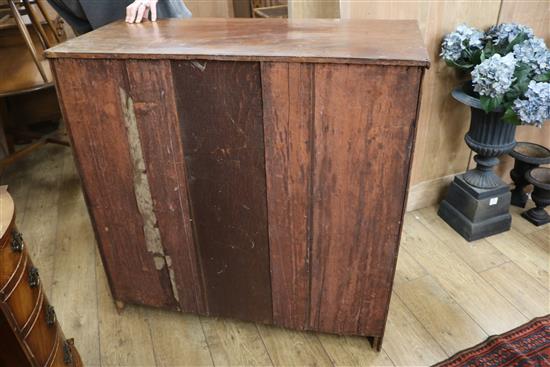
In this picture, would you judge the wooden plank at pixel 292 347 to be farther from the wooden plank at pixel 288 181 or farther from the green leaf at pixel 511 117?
the green leaf at pixel 511 117

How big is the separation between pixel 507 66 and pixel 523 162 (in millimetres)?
734

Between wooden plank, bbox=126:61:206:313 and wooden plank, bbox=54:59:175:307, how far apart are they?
2.0 inches

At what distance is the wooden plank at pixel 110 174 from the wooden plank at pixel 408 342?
811 mm

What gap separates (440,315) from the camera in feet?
5.65

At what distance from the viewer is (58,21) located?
2.66 metres

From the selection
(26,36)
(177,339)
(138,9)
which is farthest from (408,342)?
(26,36)

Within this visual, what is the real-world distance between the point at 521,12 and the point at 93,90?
5.98ft

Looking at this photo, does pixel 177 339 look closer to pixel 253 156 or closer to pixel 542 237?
pixel 253 156

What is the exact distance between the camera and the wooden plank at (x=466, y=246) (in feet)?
6.49

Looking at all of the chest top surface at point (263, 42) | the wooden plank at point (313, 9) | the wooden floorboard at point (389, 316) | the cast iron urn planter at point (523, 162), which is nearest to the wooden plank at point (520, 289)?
the wooden floorboard at point (389, 316)

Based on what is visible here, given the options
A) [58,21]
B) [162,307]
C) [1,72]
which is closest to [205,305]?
[162,307]

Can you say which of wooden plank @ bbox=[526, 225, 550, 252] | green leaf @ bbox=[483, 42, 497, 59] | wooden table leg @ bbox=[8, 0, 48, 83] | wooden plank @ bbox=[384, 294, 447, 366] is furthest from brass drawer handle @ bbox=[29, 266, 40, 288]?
wooden plank @ bbox=[526, 225, 550, 252]

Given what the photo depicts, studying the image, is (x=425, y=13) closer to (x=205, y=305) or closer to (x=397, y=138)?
(x=397, y=138)

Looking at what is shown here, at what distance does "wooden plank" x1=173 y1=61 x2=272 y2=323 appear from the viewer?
1157mm
